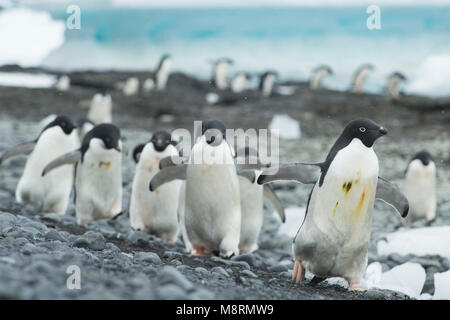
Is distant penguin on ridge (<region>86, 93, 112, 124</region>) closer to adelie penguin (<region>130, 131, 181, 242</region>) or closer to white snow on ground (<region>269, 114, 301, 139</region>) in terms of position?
white snow on ground (<region>269, 114, 301, 139</region>)

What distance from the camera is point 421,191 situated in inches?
315

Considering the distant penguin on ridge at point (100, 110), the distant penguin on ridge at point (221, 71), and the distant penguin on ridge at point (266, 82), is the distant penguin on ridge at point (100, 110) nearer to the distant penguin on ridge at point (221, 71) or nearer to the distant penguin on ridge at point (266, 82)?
the distant penguin on ridge at point (266, 82)

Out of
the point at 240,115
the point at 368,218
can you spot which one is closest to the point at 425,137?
the point at 240,115

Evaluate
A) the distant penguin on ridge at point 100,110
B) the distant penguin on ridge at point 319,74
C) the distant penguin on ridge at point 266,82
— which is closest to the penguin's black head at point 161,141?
the distant penguin on ridge at point 100,110

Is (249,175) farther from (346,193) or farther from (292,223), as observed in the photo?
(292,223)

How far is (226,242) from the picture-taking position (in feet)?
15.5

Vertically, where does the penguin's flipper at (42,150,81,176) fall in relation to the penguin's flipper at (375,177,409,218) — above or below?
above

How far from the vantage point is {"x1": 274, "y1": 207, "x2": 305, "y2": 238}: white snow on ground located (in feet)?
22.1

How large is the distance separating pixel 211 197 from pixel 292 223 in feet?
8.01

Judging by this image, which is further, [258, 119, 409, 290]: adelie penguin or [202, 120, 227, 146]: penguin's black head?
[202, 120, 227, 146]: penguin's black head

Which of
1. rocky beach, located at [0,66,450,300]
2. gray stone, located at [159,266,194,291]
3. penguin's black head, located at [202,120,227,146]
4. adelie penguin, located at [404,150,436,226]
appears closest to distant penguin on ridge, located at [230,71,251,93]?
rocky beach, located at [0,66,450,300]

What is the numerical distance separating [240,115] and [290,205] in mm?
9545

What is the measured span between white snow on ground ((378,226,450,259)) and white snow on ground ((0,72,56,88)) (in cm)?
1514

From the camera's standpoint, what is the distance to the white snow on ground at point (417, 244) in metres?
5.96
